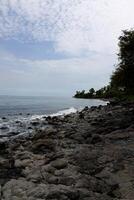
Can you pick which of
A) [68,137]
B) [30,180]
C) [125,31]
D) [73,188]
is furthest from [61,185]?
[125,31]

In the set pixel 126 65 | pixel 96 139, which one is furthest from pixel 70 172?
pixel 126 65

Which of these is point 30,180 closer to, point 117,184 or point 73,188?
point 73,188

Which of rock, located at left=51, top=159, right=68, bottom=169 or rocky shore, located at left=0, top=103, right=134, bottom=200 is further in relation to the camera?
rock, located at left=51, top=159, right=68, bottom=169

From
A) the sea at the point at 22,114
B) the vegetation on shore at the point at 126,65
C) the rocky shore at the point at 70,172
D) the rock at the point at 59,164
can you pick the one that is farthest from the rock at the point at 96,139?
the vegetation on shore at the point at 126,65

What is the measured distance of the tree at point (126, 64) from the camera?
44.8 meters

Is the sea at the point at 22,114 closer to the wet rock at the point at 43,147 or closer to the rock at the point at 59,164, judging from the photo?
the wet rock at the point at 43,147

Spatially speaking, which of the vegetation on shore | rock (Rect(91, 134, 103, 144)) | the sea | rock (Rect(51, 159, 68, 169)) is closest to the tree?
the vegetation on shore

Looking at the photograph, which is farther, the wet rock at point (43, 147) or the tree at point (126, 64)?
the tree at point (126, 64)

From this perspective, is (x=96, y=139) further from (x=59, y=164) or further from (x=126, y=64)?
(x=126, y=64)

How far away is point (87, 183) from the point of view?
48.3ft

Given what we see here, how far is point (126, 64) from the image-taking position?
148ft

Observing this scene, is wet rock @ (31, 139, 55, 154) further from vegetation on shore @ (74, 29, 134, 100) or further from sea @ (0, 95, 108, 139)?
vegetation on shore @ (74, 29, 134, 100)

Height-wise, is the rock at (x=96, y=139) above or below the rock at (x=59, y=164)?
above

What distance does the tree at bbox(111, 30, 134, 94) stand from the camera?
147 feet
